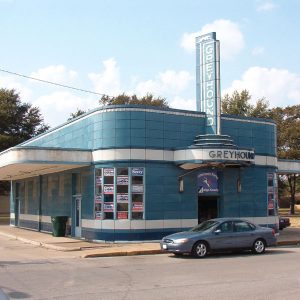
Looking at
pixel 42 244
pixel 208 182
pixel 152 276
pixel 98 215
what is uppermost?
pixel 208 182

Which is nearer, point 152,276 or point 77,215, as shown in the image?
point 152,276

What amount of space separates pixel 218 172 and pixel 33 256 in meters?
9.98

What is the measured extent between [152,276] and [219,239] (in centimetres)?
554

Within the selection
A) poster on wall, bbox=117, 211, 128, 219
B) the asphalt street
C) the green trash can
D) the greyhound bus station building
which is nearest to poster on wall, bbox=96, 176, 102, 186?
the greyhound bus station building

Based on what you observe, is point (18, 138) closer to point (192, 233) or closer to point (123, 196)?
point (123, 196)

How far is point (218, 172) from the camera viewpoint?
24.6 m

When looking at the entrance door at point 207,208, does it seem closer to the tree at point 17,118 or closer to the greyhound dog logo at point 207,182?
the greyhound dog logo at point 207,182

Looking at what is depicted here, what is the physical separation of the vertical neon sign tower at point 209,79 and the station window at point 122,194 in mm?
4189

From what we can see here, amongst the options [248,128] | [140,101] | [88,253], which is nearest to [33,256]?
[88,253]

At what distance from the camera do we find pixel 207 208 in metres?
25.2

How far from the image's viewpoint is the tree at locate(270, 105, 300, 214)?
5738cm

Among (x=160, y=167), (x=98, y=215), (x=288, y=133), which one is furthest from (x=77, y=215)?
(x=288, y=133)

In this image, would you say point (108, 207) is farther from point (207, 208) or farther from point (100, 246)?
point (207, 208)

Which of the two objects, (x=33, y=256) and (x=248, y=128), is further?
(x=248, y=128)
